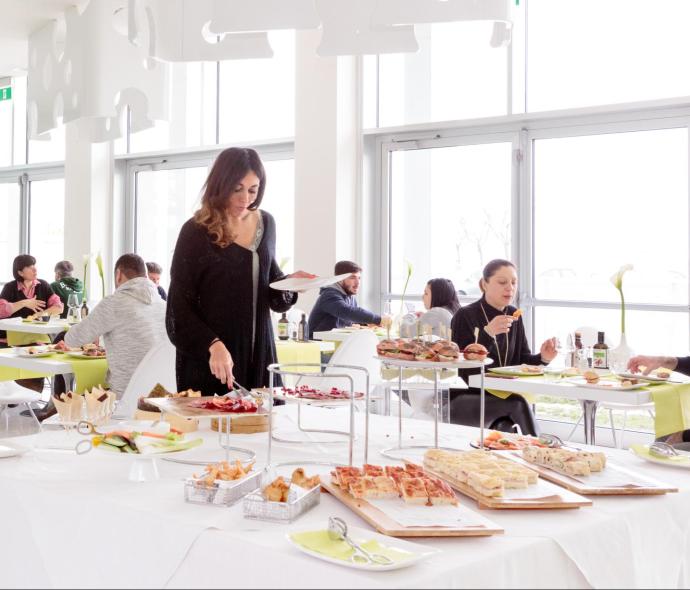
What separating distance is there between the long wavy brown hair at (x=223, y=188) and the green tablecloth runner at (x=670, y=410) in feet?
6.62

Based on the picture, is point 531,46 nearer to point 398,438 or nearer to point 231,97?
point 231,97

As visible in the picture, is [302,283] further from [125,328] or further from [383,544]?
[125,328]

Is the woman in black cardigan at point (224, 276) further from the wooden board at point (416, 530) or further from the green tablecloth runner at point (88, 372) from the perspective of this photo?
the green tablecloth runner at point (88, 372)

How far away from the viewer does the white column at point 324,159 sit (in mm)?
7605

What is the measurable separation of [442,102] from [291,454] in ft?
18.8

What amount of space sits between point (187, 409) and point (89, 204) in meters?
8.56

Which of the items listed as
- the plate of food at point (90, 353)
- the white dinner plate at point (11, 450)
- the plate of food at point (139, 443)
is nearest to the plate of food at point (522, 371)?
the plate of food at point (90, 353)

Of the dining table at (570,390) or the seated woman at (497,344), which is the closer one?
the dining table at (570,390)

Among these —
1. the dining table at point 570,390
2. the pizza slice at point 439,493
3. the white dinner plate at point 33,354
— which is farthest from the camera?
the white dinner plate at point 33,354

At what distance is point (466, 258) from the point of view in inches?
287

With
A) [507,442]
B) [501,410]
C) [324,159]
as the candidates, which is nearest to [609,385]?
[501,410]

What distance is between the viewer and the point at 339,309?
21.9 ft

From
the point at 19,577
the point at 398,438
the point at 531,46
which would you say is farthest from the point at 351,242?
the point at 19,577

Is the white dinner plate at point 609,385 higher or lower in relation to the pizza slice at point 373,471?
lower
